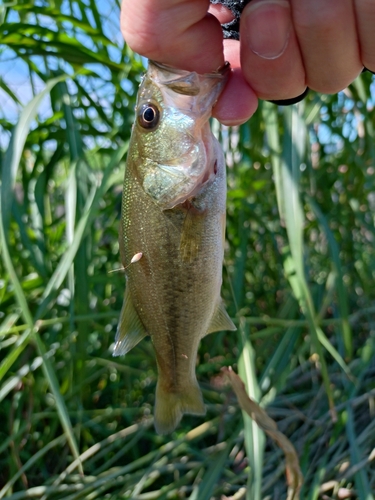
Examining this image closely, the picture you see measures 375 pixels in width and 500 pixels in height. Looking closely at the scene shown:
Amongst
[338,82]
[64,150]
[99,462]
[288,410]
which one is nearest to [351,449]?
[288,410]

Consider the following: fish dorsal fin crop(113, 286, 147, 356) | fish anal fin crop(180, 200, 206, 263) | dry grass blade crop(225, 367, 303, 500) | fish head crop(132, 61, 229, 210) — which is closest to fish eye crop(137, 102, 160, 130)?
fish head crop(132, 61, 229, 210)

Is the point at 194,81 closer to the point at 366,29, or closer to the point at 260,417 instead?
the point at 366,29

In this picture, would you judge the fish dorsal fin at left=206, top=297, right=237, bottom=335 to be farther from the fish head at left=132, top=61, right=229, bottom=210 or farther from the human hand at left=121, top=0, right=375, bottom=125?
the human hand at left=121, top=0, right=375, bottom=125

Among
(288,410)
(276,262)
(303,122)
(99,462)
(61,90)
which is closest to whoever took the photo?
(303,122)

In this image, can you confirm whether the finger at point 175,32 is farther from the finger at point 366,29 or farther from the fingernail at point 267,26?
the finger at point 366,29

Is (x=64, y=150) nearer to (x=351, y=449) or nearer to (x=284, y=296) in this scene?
(x=284, y=296)

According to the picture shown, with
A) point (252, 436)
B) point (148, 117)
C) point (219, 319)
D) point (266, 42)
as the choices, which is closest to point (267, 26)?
point (266, 42)
